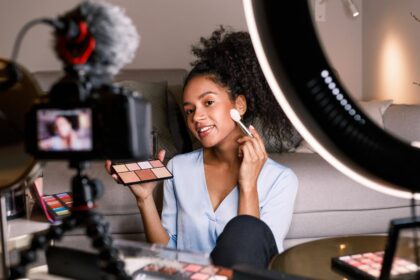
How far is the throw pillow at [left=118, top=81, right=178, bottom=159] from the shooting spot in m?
2.10

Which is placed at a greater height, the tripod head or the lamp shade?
the lamp shade

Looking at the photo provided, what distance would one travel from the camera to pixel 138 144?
350 mm

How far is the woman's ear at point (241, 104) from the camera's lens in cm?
148

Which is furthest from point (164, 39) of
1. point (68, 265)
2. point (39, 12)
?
point (68, 265)

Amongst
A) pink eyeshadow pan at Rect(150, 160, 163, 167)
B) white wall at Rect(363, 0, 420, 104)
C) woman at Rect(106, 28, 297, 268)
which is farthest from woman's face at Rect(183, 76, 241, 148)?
white wall at Rect(363, 0, 420, 104)

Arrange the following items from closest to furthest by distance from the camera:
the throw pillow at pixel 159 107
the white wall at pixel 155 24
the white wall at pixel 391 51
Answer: the throw pillow at pixel 159 107 → the white wall at pixel 391 51 → the white wall at pixel 155 24

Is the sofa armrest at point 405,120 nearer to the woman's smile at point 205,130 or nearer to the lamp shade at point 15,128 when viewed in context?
the woman's smile at point 205,130

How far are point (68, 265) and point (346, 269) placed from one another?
523 mm

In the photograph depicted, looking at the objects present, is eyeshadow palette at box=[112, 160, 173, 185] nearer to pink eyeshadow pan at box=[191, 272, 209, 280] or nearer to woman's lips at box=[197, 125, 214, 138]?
woman's lips at box=[197, 125, 214, 138]

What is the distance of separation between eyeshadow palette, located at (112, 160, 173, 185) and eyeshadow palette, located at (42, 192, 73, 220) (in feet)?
0.46

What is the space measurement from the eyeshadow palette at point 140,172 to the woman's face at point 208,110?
0.15 meters

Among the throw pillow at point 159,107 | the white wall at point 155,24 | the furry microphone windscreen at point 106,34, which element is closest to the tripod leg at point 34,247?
the furry microphone windscreen at point 106,34

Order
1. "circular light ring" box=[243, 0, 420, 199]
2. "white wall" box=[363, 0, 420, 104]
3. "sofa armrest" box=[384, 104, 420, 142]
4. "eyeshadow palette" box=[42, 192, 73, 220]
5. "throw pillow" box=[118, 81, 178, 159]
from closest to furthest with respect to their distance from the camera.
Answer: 1. "circular light ring" box=[243, 0, 420, 199]
2. "eyeshadow palette" box=[42, 192, 73, 220]
3. "sofa armrest" box=[384, 104, 420, 142]
4. "throw pillow" box=[118, 81, 178, 159]
5. "white wall" box=[363, 0, 420, 104]

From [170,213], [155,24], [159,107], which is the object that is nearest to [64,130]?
[170,213]
